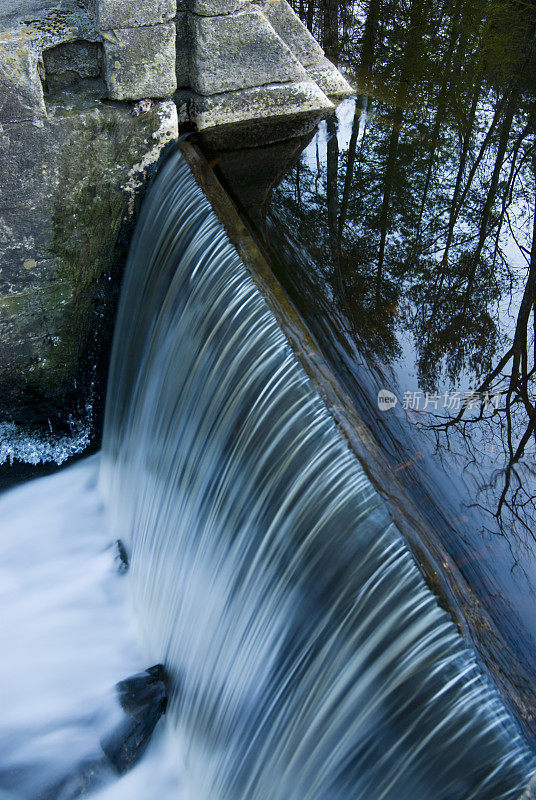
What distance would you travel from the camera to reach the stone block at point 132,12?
8.80ft

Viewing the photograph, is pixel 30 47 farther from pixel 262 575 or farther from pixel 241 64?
pixel 262 575

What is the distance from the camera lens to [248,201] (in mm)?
3119

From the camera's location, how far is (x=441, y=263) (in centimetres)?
278

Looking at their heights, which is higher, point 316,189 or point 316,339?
point 316,189

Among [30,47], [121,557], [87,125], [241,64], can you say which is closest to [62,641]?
[121,557]

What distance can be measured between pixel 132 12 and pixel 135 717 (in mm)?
2706

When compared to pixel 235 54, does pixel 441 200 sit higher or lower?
lower

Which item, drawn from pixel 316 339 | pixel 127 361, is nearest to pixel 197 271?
pixel 316 339

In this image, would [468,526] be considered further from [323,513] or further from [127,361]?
[127,361]

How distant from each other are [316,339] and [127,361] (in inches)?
45.3

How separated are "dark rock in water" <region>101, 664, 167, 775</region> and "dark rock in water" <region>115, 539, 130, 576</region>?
54 centimetres

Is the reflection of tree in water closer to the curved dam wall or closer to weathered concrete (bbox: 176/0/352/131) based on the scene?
weathered concrete (bbox: 176/0/352/131)

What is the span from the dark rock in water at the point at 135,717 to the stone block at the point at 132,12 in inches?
100.0

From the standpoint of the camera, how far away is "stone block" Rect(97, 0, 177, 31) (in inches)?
106
